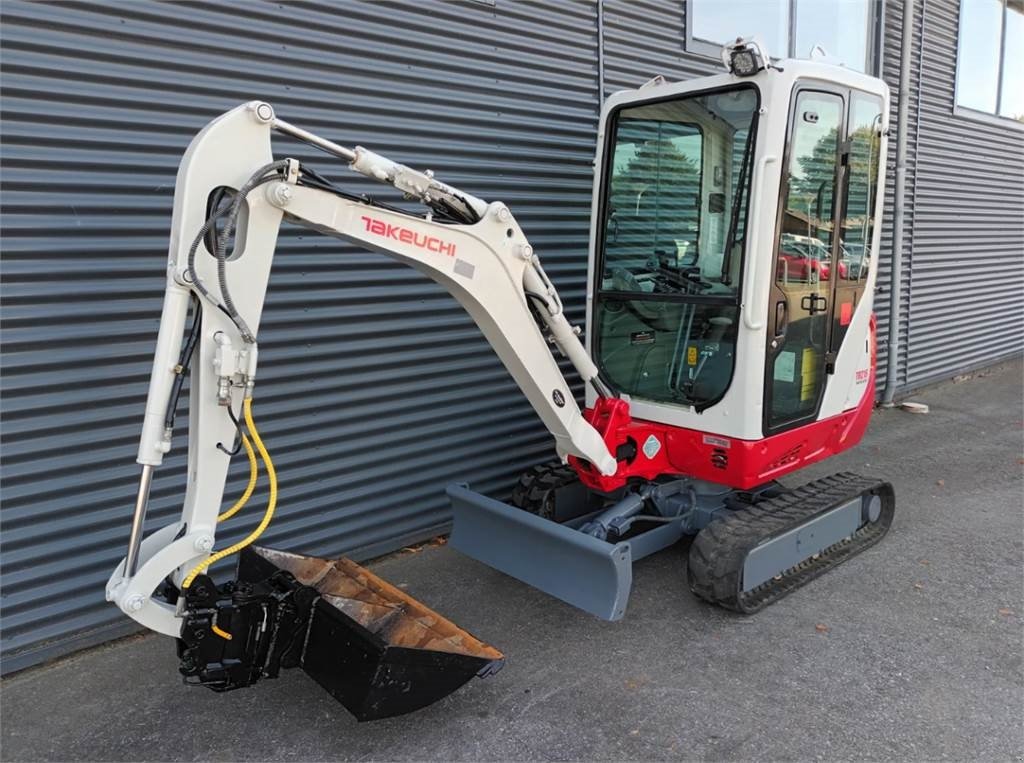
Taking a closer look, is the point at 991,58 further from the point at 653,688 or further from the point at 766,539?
the point at 653,688

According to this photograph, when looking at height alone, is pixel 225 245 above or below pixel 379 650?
above

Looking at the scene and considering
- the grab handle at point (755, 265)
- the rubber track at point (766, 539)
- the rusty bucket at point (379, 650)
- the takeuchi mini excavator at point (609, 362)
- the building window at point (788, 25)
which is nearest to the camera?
the takeuchi mini excavator at point (609, 362)

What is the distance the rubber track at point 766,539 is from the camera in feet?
12.5

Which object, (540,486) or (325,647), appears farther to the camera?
(540,486)

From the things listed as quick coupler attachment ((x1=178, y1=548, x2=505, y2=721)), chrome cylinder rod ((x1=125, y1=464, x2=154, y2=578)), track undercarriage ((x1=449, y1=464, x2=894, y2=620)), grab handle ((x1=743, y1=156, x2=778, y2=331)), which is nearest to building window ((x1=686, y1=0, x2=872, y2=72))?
grab handle ((x1=743, y1=156, x2=778, y2=331))

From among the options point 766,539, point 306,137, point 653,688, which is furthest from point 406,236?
point 766,539

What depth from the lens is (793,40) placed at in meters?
7.52

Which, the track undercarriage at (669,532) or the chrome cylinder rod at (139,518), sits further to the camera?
the track undercarriage at (669,532)

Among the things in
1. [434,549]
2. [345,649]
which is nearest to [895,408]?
[434,549]

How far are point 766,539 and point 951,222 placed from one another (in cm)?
749

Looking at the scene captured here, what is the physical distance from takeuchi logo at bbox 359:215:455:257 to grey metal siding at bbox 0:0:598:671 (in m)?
1.49

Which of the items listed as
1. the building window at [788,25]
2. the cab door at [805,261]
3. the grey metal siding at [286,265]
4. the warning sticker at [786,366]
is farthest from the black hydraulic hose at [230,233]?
the building window at [788,25]

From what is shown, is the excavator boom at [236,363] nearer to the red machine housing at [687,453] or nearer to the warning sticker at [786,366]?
the red machine housing at [687,453]

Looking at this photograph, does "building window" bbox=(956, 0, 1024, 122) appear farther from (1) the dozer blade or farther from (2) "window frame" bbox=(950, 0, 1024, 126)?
(1) the dozer blade
